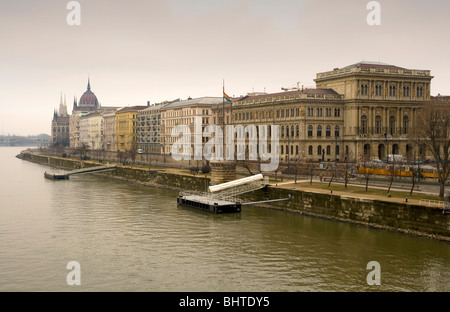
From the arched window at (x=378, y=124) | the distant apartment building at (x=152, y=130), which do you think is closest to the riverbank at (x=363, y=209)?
the arched window at (x=378, y=124)

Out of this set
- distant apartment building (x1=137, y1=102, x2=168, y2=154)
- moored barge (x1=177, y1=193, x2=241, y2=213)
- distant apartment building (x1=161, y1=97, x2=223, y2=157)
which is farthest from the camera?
distant apartment building (x1=137, y1=102, x2=168, y2=154)

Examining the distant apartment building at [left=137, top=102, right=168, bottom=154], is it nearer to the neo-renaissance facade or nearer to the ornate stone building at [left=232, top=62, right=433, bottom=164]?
the neo-renaissance facade

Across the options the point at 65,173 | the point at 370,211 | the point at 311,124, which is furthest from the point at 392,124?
the point at 65,173

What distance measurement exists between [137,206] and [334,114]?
57.7 metres

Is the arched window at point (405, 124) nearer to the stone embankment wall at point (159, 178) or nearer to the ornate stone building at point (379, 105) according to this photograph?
the ornate stone building at point (379, 105)

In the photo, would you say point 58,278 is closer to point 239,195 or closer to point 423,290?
point 423,290

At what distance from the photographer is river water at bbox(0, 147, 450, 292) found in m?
38.2

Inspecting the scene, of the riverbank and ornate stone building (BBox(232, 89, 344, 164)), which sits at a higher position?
ornate stone building (BBox(232, 89, 344, 164))

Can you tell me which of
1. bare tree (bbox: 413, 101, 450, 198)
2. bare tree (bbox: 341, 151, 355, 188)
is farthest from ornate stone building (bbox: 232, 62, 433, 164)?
bare tree (bbox: 413, 101, 450, 198)

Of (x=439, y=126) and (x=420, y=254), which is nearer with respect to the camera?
(x=420, y=254)

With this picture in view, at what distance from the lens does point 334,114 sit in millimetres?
116125

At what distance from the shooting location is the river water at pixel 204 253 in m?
38.2

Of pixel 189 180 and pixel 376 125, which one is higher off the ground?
pixel 376 125
